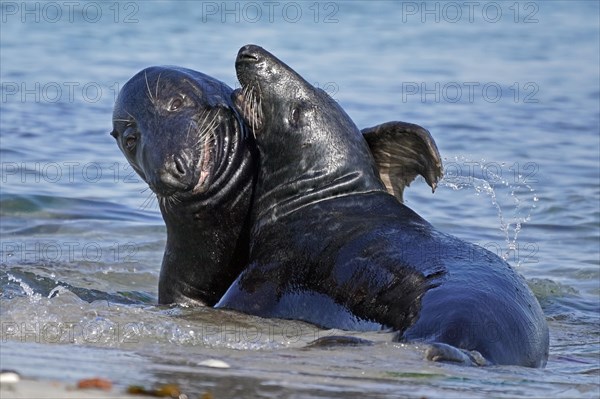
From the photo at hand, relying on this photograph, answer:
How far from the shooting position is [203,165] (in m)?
7.89

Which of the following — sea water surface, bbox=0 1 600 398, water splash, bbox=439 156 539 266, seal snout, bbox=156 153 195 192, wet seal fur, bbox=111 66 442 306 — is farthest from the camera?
water splash, bbox=439 156 539 266

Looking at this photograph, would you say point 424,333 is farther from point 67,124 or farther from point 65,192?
point 67,124

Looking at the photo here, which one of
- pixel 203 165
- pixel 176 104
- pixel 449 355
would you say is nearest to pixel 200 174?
pixel 203 165

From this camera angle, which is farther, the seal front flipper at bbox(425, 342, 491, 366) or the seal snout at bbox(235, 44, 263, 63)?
the seal snout at bbox(235, 44, 263, 63)

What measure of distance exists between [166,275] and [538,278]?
3.20 m

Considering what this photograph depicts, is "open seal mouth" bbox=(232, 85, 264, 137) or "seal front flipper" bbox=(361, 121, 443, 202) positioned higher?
"open seal mouth" bbox=(232, 85, 264, 137)

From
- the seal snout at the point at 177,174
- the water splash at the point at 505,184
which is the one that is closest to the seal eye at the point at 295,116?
the seal snout at the point at 177,174

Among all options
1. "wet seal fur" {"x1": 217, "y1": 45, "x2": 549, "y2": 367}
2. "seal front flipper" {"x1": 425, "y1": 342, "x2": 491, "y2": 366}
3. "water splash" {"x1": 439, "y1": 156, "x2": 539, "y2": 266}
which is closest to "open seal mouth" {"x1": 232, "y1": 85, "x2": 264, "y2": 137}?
"wet seal fur" {"x1": 217, "y1": 45, "x2": 549, "y2": 367}

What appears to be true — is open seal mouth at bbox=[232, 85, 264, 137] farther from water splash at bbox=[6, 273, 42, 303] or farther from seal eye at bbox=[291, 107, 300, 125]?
water splash at bbox=[6, 273, 42, 303]

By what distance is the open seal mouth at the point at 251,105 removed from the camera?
7.68 meters

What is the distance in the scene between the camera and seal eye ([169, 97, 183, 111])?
788 centimetres

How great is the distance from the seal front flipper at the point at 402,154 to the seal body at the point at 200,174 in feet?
2.41

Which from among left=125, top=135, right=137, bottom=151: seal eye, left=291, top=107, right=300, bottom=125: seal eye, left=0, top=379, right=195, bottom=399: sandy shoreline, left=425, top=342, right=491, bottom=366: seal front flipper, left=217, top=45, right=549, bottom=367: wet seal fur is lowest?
left=425, top=342, right=491, bottom=366: seal front flipper

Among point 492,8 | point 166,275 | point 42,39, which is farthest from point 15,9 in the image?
point 166,275
